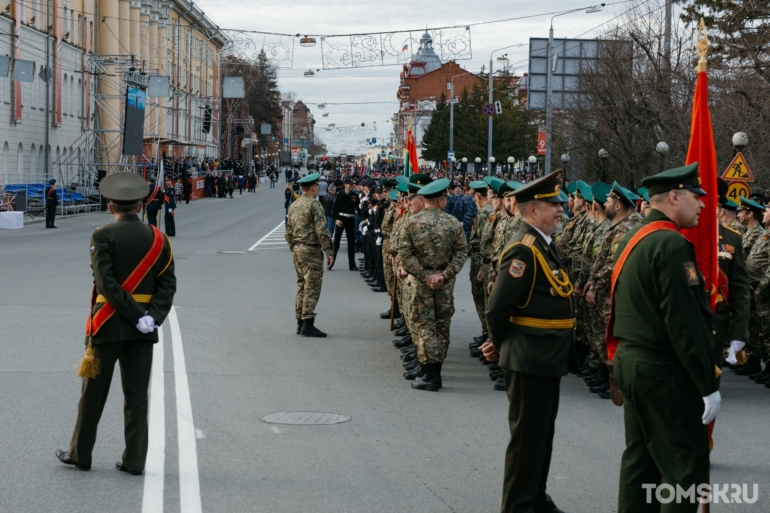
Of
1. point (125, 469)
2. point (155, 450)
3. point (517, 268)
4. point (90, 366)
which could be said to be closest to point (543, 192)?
point (517, 268)

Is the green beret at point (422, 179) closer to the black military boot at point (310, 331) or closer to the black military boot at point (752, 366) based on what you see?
the black military boot at point (310, 331)

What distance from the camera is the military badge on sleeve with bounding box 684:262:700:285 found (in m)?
4.69

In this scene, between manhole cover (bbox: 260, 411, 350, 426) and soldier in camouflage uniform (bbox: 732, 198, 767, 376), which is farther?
soldier in camouflage uniform (bbox: 732, 198, 767, 376)

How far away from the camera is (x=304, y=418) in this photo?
827 centimetres

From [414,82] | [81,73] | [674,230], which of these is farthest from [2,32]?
[414,82]

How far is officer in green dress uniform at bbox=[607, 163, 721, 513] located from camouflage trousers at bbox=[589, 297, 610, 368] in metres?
4.56

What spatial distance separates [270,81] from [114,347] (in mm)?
118586

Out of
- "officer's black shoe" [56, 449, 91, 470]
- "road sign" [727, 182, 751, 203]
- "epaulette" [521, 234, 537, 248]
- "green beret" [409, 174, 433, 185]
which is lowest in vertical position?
"officer's black shoe" [56, 449, 91, 470]

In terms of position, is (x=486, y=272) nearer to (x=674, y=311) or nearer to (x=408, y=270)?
(x=408, y=270)

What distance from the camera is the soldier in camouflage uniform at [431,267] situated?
9562mm

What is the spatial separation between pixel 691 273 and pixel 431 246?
4.95 m

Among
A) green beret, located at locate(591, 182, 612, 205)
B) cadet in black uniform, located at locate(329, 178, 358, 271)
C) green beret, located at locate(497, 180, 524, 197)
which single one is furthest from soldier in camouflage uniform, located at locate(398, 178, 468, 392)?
cadet in black uniform, located at locate(329, 178, 358, 271)

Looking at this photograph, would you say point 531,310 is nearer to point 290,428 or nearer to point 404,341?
point 290,428

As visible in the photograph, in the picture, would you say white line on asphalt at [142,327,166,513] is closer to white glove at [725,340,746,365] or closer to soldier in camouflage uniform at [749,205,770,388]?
white glove at [725,340,746,365]
